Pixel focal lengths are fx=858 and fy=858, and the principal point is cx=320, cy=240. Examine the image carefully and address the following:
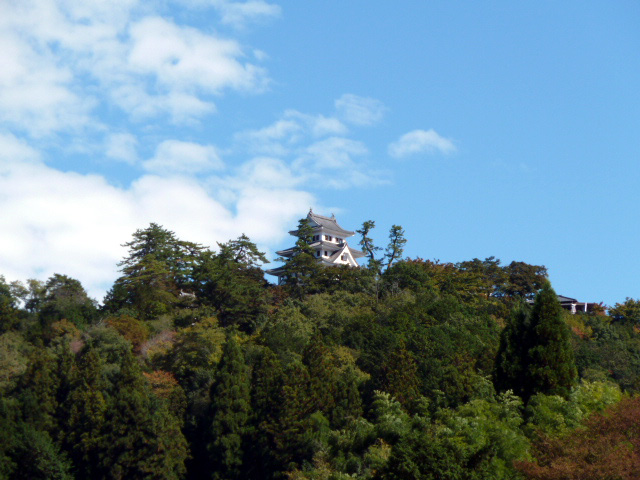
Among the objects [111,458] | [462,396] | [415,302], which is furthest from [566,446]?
[415,302]

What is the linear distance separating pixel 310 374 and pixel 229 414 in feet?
11.3

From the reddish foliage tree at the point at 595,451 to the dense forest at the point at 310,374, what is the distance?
51 mm

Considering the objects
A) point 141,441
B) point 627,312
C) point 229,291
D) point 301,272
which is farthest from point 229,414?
point 627,312

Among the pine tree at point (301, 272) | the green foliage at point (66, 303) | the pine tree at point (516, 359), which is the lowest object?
the pine tree at point (516, 359)

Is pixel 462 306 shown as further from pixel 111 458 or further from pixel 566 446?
pixel 566 446

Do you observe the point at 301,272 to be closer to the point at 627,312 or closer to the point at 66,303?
the point at 66,303

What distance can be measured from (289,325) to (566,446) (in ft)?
61.3

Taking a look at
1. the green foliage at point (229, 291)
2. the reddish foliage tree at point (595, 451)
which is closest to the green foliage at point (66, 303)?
the green foliage at point (229, 291)

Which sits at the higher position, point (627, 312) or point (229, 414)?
point (627, 312)

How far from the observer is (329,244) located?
5856cm

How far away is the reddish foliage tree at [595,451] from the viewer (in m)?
18.5

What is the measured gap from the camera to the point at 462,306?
42.2 m

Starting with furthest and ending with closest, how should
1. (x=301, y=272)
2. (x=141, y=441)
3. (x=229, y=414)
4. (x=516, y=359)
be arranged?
1. (x=301, y=272)
2. (x=229, y=414)
3. (x=141, y=441)
4. (x=516, y=359)

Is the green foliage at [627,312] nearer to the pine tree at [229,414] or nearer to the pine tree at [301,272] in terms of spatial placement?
the pine tree at [301,272]
